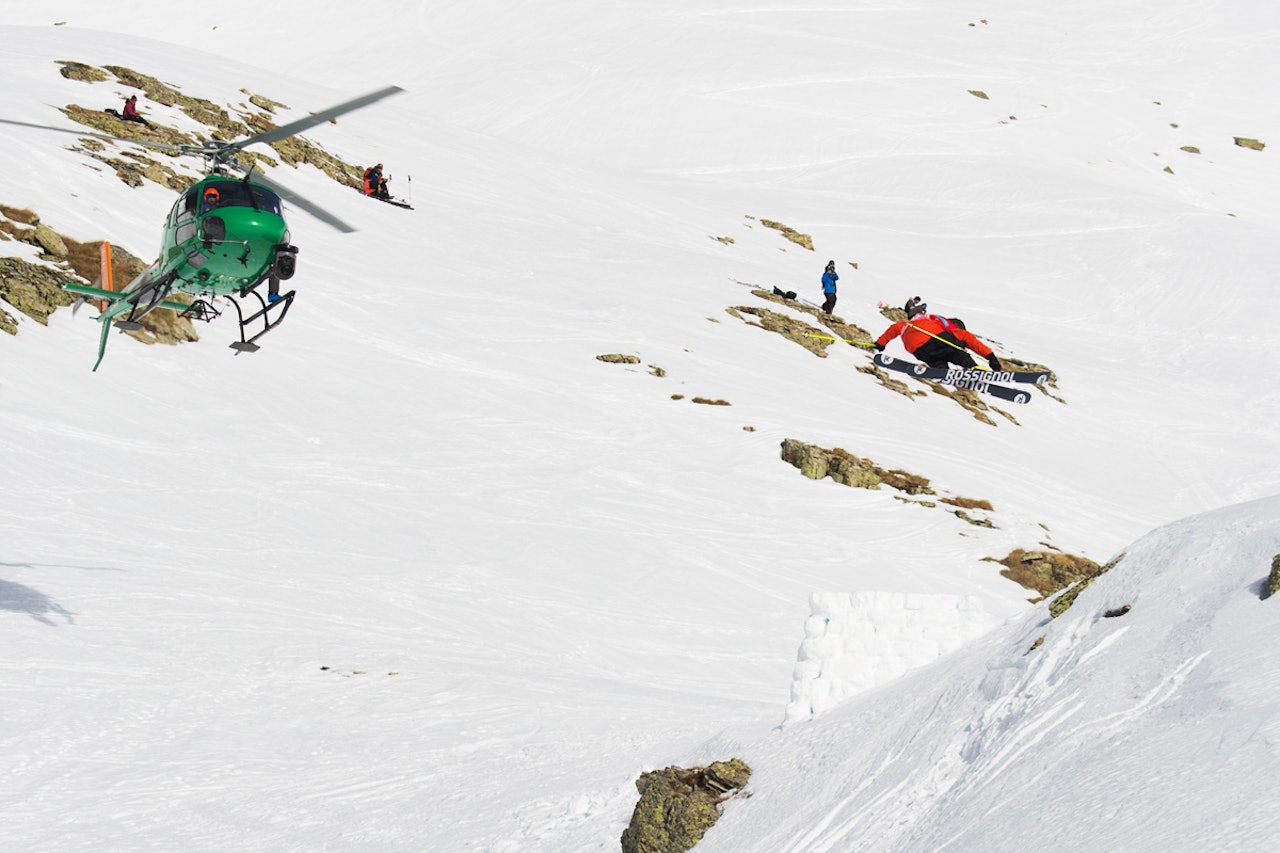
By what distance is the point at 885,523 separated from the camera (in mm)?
23391

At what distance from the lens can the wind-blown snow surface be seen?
297 inches

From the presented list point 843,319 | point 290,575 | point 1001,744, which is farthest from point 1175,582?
point 843,319

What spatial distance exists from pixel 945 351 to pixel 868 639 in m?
9.88

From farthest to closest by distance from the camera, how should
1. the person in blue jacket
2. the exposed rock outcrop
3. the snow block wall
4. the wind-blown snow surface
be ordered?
1. the person in blue jacket
2. the snow block wall
3. the exposed rock outcrop
4. the wind-blown snow surface

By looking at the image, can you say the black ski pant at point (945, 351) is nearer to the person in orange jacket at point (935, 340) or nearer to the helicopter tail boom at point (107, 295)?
the person in orange jacket at point (935, 340)

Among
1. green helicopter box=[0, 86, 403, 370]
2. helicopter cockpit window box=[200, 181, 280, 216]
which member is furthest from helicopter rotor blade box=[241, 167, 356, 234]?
helicopter cockpit window box=[200, 181, 280, 216]

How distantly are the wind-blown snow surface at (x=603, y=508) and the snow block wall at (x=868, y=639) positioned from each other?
0.42 metres

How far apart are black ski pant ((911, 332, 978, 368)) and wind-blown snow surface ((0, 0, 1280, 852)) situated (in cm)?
403

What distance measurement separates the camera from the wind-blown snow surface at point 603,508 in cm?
754

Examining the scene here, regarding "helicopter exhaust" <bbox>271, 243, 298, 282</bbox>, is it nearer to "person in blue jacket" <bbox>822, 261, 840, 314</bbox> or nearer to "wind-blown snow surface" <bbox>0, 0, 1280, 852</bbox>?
"wind-blown snow surface" <bbox>0, 0, 1280, 852</bbox>

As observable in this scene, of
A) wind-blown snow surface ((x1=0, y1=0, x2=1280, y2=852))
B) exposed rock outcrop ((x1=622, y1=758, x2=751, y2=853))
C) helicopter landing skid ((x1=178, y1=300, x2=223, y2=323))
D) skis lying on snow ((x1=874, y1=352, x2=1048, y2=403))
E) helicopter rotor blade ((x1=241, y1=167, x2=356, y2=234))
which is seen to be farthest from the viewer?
skis lying on snow ((x1=874, y1=352, x2=1048, y2=403))

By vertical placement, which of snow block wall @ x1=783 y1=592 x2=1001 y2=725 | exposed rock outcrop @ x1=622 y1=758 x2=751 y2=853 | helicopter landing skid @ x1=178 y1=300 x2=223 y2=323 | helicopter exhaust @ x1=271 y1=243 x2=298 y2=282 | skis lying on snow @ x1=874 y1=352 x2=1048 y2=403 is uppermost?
helicopter exhaust @ x1=271 y1=243 x2=298 y2=282

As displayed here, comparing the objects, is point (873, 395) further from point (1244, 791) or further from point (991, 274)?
point (1244, 791)

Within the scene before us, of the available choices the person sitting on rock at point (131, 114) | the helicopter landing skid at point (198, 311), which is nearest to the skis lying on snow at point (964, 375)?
the helicopter landing skid at point (198, 311)
